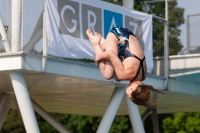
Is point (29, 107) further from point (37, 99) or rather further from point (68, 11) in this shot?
point (37, 99)

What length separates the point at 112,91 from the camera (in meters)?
19.7

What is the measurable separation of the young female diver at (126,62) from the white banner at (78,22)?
517 cm

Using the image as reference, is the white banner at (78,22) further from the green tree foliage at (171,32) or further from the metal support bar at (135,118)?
the metal support bar at (135,118)

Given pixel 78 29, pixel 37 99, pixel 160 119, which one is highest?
pixel 78 29

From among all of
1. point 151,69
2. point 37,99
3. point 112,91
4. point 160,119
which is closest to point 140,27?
point 151,69

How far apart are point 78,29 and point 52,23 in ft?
3.35

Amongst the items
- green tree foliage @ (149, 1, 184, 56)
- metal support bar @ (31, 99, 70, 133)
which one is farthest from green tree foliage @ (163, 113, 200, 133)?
green tree foliage @ (149, 1, 184, 56)

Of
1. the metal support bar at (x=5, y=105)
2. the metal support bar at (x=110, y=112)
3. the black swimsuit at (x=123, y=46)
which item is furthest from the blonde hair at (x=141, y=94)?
the metal support bar at (x=5, y=105)

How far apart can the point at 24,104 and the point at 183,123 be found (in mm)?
22636

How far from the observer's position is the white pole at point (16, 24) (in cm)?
1452

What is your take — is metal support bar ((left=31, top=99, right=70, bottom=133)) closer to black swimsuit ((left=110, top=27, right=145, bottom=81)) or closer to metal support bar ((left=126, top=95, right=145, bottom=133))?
metal support bar ((left=126, top=95, right=145, bottom=133))

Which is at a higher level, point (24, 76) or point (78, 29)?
point (78, 29)

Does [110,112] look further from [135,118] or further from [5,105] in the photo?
[5,105]

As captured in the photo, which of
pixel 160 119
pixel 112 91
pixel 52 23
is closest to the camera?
pixel 52 23
